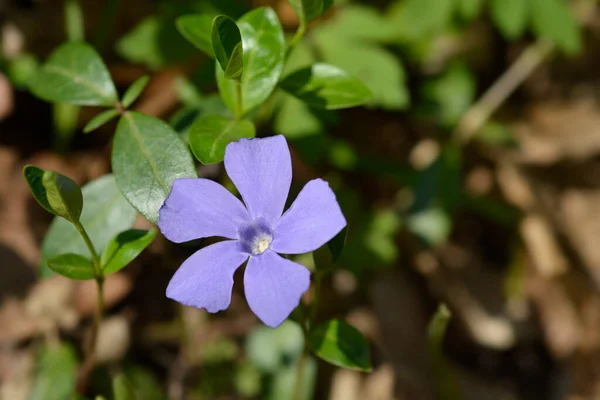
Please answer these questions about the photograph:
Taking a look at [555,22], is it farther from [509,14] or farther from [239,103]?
[239,103]

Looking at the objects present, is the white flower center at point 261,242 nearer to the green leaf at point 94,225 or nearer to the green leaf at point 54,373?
the green leaf at point 94,225

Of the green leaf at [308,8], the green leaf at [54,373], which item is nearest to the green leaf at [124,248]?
the green leaf at [308,8]

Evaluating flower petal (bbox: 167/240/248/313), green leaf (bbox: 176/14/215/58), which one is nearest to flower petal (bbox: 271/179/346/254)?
flower petal (bbox: 167/240/248/313)

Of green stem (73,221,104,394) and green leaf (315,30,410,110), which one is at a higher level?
green leaf (315,30,410,110)

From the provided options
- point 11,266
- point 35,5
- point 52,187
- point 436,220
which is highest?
point 52,187

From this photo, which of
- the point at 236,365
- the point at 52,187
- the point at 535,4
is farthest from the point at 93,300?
the point at 535,4

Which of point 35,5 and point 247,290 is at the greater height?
point 247,290

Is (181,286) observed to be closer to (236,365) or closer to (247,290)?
(247,290)

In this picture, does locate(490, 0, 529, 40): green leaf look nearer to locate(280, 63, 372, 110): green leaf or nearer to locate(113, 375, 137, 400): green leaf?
locate(280, 63, 372, 110): green leaf
